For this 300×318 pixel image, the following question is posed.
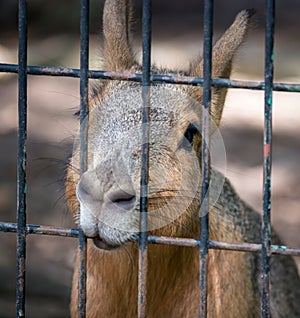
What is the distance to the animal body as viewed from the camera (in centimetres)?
257

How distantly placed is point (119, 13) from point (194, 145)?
733 millimetres

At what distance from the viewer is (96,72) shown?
95.2 inches

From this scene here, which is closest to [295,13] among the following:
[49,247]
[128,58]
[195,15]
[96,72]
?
[195,15]

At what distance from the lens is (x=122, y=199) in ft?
8.22

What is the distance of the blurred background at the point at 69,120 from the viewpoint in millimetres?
6145

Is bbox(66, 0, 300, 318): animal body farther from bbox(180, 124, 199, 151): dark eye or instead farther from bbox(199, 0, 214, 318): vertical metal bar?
bbox(199, 0, 214, 318): vertical metal bar

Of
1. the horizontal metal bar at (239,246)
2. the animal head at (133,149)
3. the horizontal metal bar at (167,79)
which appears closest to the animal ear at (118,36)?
the animal head at (133,149)

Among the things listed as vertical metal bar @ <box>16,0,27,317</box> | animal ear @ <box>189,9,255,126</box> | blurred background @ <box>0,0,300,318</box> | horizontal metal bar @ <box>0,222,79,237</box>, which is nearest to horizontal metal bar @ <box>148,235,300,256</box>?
horizontal metal bar @ <box>0,222,79,237</box>

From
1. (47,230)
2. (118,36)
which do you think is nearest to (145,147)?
(47,230)

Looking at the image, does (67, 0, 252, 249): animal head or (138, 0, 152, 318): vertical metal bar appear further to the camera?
(67, 0, 252, 249): animal head

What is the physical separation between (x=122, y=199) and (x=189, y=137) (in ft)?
2.72

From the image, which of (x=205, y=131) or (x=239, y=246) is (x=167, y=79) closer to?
(x=205, y=131)

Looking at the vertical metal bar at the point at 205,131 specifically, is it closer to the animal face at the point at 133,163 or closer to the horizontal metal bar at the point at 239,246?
the horizontal metal bar at the point at 239,246

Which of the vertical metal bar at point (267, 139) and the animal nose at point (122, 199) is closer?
the vertical metal bar at point (267, 139)
